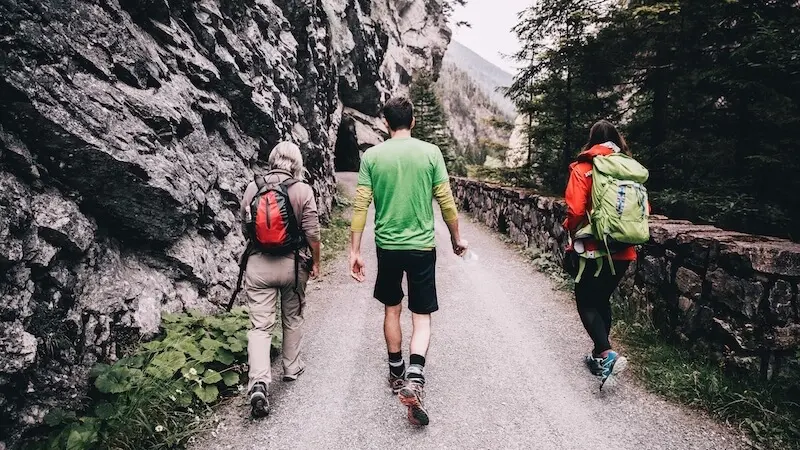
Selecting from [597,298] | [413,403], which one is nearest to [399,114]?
[413,403]

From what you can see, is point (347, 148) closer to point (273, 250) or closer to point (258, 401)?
point (273, 250)

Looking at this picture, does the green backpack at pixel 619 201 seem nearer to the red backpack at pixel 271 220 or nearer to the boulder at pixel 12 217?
the red backpack at pixel 271 220

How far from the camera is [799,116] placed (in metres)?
5.37

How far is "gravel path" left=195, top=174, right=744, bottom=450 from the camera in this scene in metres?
3.07

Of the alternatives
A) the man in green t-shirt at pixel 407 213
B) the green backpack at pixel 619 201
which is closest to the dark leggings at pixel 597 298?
the green backpack at pixel 619 201

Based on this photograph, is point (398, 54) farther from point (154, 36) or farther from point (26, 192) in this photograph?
point (26, 192)

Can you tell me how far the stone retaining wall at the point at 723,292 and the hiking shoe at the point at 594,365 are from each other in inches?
36.5

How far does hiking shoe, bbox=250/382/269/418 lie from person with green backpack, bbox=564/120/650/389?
2.83 meters

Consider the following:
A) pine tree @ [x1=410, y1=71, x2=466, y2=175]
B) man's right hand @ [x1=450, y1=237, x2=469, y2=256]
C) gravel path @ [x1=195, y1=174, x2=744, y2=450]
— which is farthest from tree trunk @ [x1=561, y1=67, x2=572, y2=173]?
pine tree @ [x1=410, y1=71, x2=466, y2=175]

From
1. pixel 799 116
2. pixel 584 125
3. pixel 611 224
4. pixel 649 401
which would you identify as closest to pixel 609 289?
pixel 611 224

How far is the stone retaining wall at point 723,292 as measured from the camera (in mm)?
3217

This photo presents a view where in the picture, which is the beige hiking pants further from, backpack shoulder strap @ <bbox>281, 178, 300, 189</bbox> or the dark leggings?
the dark leggings

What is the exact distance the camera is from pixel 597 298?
3.79 meters

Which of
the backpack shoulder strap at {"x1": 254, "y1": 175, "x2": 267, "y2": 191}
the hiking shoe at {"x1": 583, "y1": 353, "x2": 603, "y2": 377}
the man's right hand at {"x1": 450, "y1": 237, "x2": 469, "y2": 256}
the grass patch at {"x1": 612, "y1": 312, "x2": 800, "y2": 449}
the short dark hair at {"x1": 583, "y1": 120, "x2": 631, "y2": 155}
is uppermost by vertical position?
the short dark hair at {"x1": 583, "y1": 120, "x2": 631, "y2": 155}
